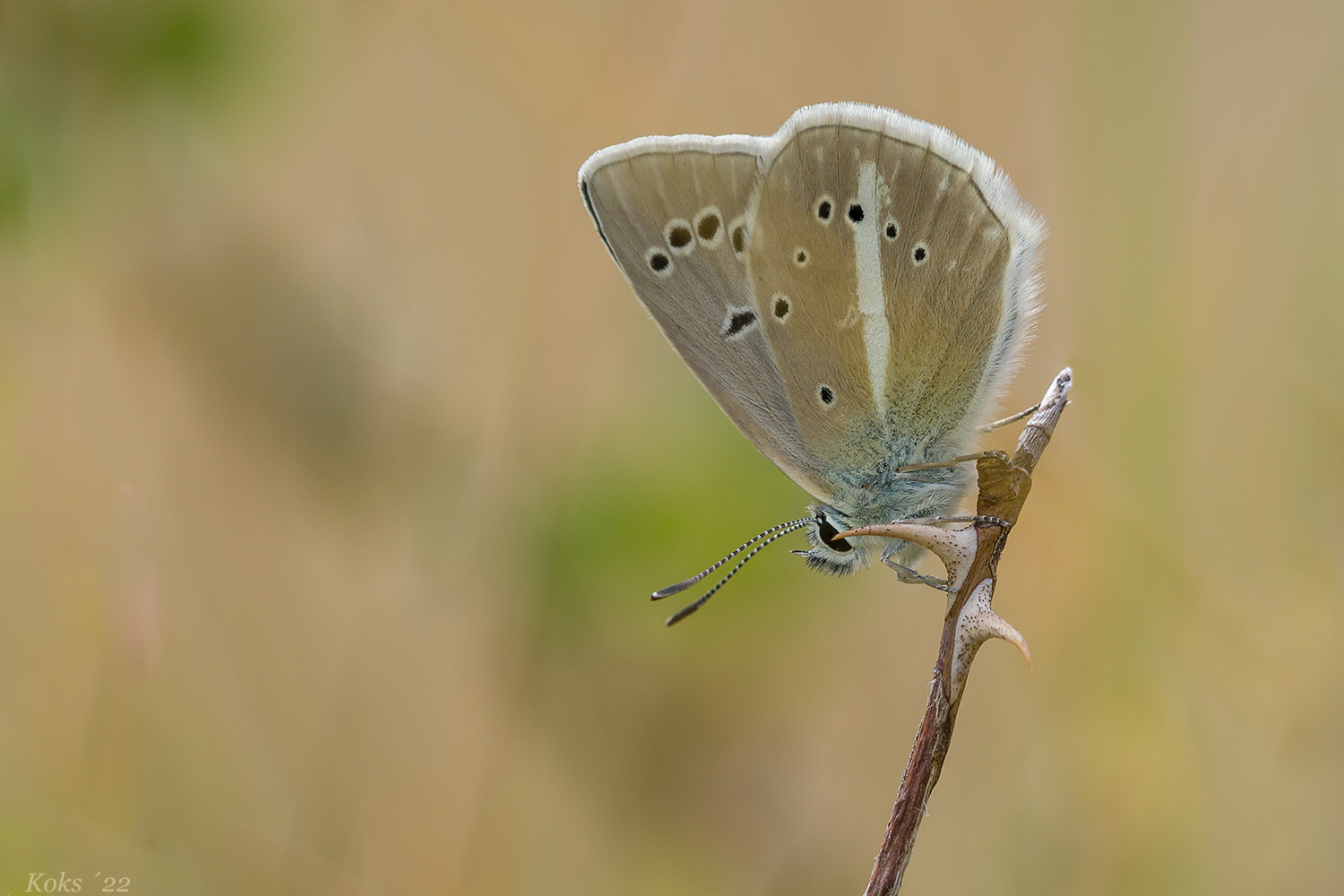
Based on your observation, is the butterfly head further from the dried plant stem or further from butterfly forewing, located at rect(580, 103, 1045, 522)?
the dried plant stem

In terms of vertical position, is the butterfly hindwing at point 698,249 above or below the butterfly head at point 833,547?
above

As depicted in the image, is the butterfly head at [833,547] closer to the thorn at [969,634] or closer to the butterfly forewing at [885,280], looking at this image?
the butterfly forewing at [885,280]
